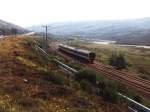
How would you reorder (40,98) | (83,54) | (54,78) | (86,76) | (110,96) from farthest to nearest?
1. (83,54)
2. (86,76)
3. (54,78)
4. (110,96)
5. (40,98)

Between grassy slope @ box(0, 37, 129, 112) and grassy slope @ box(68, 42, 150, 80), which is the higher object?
grassy slope @ box(0, 37, 129, 112)

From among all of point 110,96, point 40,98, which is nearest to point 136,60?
point 110,96

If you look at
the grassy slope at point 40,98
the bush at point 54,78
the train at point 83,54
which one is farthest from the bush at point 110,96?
the train at point 83,54

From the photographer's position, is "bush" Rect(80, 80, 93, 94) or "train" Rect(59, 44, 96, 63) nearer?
"bush" Rect(80, 80, 93, 94)

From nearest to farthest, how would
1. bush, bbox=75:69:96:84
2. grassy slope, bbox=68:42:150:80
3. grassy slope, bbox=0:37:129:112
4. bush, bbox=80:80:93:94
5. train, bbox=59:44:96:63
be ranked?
grassy slope, bbox=0:37:129:112 < bush, bbox=80:80:93:94 < bush, bbox=75:69:96:84 < train, bbox=59:44:96:63 < grassy slope, bbox=68:42:150:80

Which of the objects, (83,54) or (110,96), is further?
(83,54)

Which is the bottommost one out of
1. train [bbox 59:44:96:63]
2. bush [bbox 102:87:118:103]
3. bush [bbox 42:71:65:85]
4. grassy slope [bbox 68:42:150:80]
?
grassy slope [bbox 68:42:150:80]

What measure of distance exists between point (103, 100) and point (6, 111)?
380 inches

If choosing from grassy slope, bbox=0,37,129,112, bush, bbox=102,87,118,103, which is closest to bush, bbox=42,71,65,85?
grassy slope, bbox=0,37,129,112

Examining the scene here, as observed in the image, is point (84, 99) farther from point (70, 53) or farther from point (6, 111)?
point (70, 53)

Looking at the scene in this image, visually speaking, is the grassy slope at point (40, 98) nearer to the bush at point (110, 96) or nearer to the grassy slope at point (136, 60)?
the bush at point (110, 96)

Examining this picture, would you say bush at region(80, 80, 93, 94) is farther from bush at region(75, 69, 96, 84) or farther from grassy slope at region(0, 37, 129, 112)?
bush at region(75, 69, 96, 84)

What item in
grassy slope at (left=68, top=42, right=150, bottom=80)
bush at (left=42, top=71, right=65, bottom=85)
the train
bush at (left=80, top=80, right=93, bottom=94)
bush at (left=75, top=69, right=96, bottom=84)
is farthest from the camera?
grassy slope at (left=68, top=42, right=150, bottom=80)

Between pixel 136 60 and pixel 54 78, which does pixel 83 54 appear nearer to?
pixel 54 78
